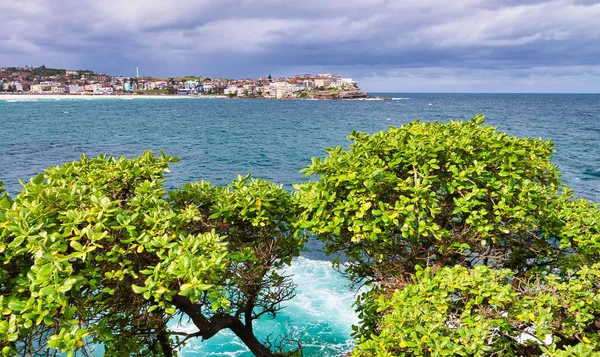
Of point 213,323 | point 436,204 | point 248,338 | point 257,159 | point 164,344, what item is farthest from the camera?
point 257,159

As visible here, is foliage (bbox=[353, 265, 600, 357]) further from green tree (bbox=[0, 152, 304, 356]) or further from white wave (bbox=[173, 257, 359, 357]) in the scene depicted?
white wave (bbox=[173, 257, 359, 357])

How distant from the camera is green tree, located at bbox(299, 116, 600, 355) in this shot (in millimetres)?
6113

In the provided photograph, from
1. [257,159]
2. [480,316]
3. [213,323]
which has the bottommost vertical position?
[257,159]

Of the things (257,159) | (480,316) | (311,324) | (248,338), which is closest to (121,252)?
(248,338)

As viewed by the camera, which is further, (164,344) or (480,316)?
(164,344)

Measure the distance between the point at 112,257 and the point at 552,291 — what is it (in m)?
6.11

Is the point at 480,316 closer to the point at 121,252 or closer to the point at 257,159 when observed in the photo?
the point at 121,252

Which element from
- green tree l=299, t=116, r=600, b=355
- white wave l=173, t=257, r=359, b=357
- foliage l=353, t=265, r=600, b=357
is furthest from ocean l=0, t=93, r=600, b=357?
foliage l=353, t=265, r=600, b=357

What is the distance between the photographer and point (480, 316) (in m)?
5.09

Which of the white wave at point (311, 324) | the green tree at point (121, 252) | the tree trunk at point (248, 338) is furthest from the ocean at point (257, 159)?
the tree trunk at point (248, 338)

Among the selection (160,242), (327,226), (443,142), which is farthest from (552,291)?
(160,242)

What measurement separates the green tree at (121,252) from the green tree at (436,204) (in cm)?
123

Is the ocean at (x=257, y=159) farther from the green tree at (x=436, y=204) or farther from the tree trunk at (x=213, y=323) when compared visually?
the green tree at (x=436, y=204)

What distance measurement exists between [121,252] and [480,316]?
182 inches
